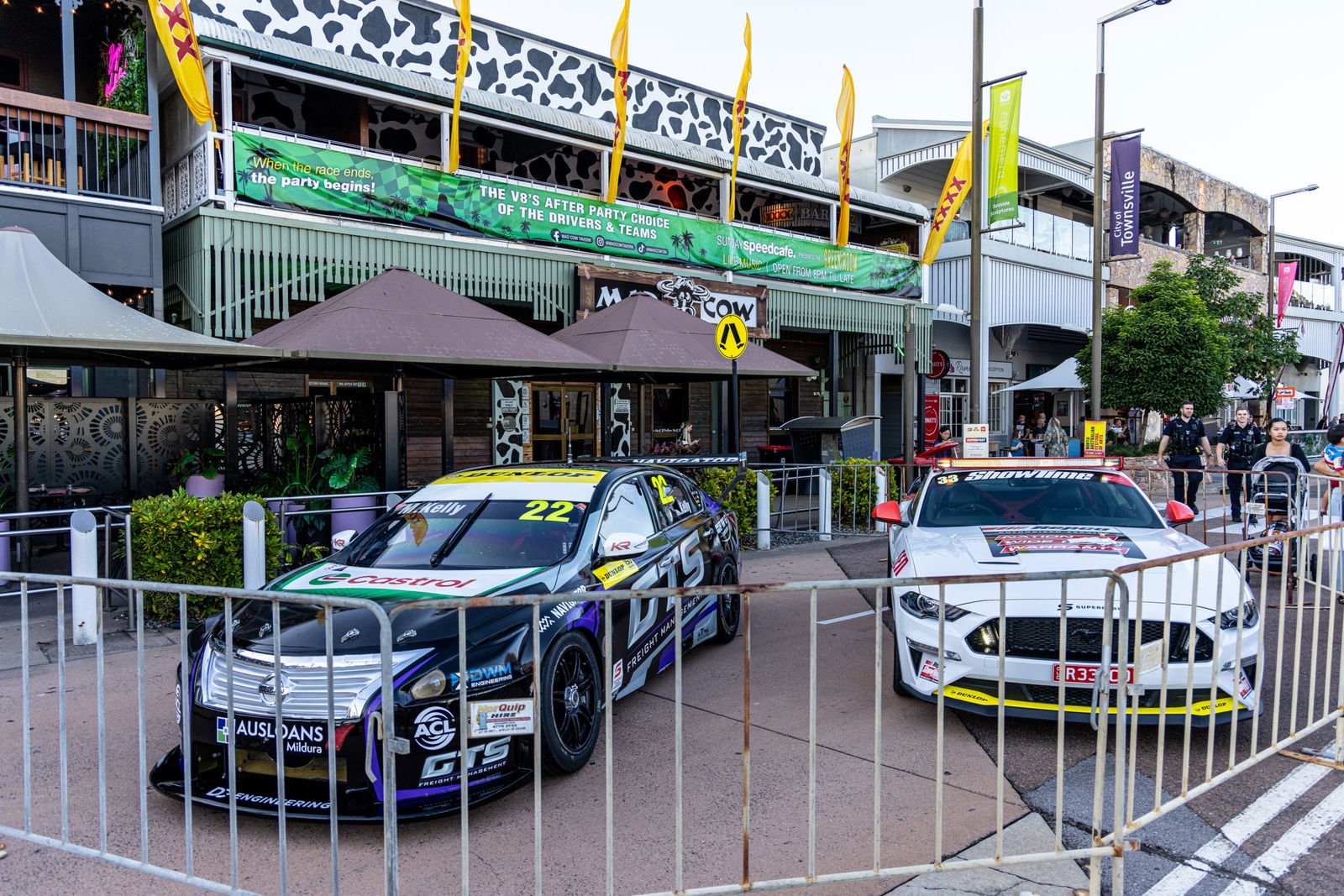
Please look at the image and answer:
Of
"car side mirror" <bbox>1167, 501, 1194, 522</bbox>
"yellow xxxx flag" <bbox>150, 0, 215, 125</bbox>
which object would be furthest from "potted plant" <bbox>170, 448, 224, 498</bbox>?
"car side mirror" <bbox>1167, 501, 1194, 522</bbox>

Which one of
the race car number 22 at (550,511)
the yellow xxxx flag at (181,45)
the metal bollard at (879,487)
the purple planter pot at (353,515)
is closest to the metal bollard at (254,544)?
the purple planter pot at (353,515)

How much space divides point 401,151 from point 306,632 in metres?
12.7

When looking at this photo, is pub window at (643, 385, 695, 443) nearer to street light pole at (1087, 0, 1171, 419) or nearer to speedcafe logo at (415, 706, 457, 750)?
street light pole at (1087, 0, 1171, 419)

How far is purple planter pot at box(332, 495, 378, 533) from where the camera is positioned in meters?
8.78

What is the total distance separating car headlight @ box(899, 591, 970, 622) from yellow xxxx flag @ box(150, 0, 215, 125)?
9328mm

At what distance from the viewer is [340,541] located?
25.4ft

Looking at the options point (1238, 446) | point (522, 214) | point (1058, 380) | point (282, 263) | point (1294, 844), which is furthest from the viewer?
point (1058, 380)

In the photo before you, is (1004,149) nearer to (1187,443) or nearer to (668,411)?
(1187,443)

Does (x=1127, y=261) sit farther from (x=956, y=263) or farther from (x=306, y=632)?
(x=306, y=632)

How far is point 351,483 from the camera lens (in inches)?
368

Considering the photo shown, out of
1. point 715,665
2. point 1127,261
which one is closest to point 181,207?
point 715,665

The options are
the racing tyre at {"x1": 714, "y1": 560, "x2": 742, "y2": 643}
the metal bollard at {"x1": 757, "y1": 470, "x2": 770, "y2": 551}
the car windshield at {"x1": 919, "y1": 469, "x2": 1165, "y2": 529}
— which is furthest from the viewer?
the metal bollard at {"x1": 757, "y1": 470, "x2": 770, "y2": 551}

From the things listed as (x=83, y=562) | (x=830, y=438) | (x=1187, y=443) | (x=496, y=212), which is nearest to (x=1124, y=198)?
(x=830, y=438)

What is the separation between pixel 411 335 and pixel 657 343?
367 cm
